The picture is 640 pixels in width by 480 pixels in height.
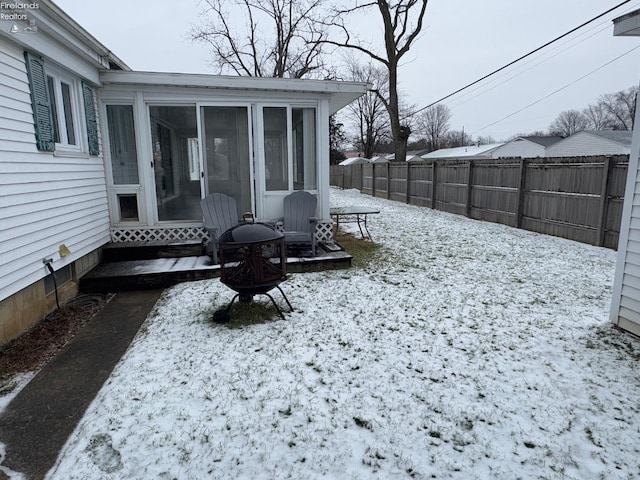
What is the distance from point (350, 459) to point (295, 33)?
68.1 feet

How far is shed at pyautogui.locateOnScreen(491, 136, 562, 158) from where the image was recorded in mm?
23984

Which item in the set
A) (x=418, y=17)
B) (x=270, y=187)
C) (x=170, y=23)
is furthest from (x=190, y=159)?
(x=170, y=23)

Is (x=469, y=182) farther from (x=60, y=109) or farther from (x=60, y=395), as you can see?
(x=60, y=395)

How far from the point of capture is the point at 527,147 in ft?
82.5

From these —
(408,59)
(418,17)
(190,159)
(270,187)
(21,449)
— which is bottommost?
(21,449)

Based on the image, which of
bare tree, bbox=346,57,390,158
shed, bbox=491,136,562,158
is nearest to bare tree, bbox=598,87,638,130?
shed, bbox=491,136,562,158

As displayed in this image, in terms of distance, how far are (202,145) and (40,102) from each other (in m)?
2.09

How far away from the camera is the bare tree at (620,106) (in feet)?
138

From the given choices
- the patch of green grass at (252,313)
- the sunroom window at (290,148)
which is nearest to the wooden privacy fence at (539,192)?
the sunroom window at (290,148)

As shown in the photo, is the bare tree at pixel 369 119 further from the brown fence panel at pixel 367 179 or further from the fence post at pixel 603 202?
the fence post at pixel 603 202

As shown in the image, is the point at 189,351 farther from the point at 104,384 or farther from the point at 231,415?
the point at 231,415

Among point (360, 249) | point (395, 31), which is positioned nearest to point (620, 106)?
point (395, 31)

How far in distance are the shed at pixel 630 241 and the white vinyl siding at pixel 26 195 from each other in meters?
4.86

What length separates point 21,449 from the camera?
6.23ft
